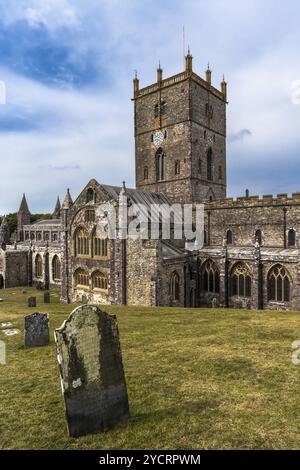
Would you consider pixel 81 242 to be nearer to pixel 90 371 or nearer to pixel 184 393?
pixel 184 393

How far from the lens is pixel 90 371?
5.70m

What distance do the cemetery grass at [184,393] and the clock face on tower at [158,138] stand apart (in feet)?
84.0

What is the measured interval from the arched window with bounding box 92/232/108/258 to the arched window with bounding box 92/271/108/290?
5.10ft

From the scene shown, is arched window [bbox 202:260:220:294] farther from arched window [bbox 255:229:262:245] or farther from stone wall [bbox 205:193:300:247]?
arched window [bbox 255:229:262:245]

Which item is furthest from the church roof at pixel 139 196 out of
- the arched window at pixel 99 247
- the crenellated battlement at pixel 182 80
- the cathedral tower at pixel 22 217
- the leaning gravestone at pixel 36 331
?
the cathedral tower at pixel 22 217

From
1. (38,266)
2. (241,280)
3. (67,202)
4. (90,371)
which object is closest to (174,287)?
(241,280)

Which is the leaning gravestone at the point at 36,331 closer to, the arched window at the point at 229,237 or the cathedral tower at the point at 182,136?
the arched window at the point at 229,237

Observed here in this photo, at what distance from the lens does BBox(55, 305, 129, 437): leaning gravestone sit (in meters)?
5.49

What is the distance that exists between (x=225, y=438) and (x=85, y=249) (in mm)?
24107

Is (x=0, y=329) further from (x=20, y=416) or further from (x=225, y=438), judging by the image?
(x=225, y=438)

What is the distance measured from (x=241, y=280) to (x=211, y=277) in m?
2.64

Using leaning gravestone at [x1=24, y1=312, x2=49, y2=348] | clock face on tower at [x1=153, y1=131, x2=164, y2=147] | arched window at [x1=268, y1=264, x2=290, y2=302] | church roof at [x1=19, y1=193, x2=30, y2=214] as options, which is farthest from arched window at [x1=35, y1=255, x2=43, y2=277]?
leaning gravestone at [x1=24, y1=312, x2=49, y2=348]

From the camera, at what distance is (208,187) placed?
112 ft

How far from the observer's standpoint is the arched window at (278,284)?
22.0 meters
